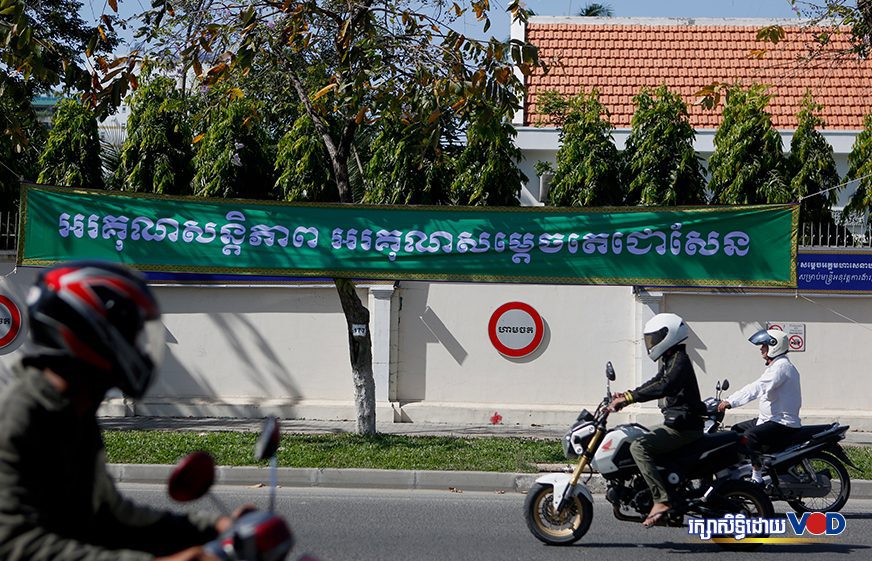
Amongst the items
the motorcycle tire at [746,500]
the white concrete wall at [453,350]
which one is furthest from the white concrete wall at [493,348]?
the motorcycle tire at [746,500]

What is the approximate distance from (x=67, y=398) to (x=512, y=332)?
12.2m

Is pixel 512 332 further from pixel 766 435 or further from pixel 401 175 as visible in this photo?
pixel 766 435

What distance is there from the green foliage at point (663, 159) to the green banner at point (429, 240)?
2970 mm

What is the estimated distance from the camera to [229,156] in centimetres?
1524

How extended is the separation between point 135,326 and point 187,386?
12478 millimetres

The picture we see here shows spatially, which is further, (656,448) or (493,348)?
(493,348)

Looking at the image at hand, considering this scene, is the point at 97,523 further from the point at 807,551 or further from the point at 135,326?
the point at 807,551

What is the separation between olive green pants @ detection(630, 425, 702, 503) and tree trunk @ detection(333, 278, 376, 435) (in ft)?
17.5

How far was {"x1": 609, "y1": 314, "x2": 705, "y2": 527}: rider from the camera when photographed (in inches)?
282

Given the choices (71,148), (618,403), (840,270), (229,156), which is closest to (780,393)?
(618,403)

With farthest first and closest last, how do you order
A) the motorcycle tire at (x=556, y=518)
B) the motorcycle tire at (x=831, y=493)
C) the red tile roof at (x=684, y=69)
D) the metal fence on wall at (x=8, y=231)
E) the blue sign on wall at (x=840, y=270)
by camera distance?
the red tile roof at (x=684, y=69) → the metal fence on wall at (x=8, y=231) → the blue sign on wall at (x=840, y=270) → the motorcycle tire at (x=831, y=493) → the motorcycle tire at (x=556, y=518)

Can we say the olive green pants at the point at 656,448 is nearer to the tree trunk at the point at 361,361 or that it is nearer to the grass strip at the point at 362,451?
the grass strip at the point at 362,451

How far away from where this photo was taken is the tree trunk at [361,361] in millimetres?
12031

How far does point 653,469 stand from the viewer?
714 centimetres
